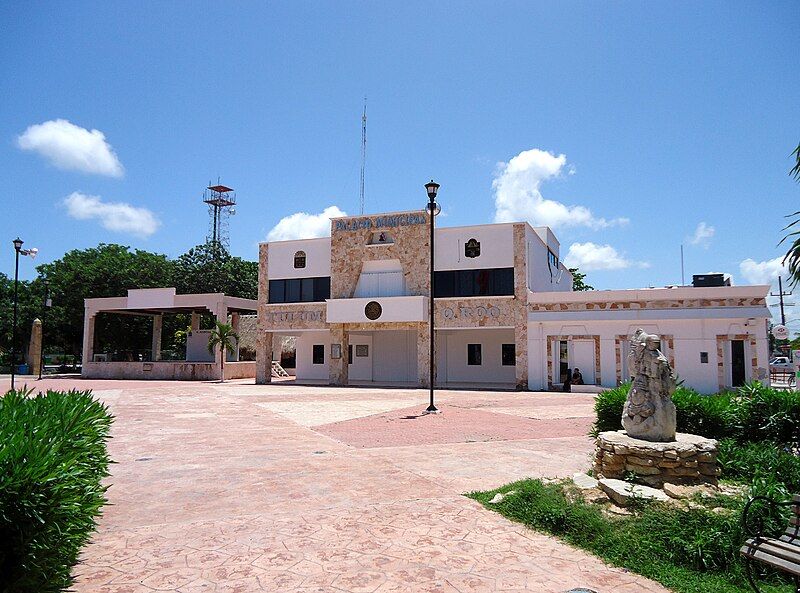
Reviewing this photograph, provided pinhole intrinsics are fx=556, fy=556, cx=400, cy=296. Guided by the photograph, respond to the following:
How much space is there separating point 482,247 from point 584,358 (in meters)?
7.36

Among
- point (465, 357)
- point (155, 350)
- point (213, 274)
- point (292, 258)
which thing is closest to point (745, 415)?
point (465, 357)

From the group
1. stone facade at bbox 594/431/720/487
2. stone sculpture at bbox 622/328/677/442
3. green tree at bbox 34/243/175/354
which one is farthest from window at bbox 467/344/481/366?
green tree at bbox 34/243/175/354

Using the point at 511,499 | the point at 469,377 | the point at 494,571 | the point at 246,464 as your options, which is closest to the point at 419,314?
the point at 469,377

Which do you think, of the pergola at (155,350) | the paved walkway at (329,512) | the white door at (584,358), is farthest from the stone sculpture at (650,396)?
the pergola at (155,350)

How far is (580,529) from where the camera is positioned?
19.2 feet

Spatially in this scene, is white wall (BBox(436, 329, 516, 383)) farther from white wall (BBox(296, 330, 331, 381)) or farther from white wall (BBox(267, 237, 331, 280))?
white wall (BBox(267, 237, 331, 280))

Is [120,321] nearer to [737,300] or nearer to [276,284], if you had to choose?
[276,284]

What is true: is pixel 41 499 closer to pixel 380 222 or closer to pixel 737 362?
pixel 737 362

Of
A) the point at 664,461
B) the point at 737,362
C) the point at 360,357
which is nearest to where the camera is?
the point at 664,461

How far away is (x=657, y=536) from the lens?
5473 millimetres

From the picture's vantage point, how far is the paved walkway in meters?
4.81

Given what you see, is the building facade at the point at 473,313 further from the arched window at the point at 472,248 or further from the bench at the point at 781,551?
the bench at the point at 781,551

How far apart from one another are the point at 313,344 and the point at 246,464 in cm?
2576

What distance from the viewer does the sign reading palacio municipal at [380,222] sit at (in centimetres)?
2948
